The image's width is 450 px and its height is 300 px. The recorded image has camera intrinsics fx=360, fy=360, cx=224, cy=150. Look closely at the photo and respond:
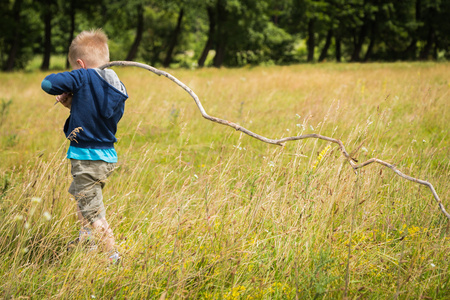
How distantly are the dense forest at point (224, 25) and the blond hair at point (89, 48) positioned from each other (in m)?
12.3

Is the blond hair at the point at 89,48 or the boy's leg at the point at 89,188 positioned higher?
the blond hair at the point at 89,48

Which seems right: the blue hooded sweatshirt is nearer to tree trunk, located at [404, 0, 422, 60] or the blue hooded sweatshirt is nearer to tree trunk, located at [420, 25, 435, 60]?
tree trunk, located at [420, 25, 435, 60]

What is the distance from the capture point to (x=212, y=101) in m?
7.90

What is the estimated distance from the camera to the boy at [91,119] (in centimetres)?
250

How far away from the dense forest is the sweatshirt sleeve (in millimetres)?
12567

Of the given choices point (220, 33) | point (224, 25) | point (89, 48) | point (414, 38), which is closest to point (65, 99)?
point (89, 48)

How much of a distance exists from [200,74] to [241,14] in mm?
10147

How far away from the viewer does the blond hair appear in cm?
254

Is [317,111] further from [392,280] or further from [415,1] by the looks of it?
[415,1]

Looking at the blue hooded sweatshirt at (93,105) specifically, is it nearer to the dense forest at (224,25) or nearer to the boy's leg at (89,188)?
the boy's leg at (89,188)

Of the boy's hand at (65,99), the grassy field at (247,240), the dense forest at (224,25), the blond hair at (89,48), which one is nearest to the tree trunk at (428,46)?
the dense forest at (224,25)

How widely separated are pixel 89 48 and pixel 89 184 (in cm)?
97

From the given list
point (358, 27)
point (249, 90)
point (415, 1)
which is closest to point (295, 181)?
point (249, 90)

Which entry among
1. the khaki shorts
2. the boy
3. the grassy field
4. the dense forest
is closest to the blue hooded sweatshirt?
the boy
